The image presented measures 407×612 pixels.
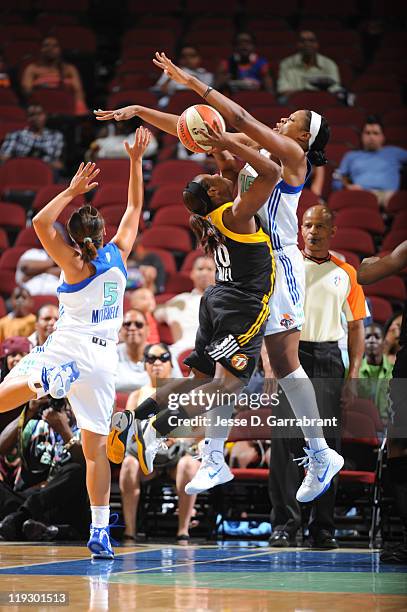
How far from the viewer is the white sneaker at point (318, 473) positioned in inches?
240

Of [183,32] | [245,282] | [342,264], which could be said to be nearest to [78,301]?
[245,282]

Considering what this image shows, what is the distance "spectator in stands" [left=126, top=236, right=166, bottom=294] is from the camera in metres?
10.7

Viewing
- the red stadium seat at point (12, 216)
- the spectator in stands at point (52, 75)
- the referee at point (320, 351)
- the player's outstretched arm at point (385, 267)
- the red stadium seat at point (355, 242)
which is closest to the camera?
the player's outstretched arm at point (385, 267)

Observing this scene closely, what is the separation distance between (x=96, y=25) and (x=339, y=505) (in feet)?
35.8

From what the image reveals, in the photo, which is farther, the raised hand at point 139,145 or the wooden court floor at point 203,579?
the raised hand at point 139,145

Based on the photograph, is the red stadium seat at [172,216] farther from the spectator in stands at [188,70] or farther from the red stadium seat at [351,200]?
the spectator in stands at [188,70]

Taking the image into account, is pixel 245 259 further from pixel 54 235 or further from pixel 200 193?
pixel 54 235

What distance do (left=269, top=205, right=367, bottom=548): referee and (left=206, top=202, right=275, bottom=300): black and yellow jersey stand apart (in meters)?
1.38

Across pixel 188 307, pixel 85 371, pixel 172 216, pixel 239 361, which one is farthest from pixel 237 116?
pixel 172 216

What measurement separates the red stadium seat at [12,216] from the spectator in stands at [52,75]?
2.76 metres

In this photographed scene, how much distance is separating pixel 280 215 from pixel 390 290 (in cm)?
453

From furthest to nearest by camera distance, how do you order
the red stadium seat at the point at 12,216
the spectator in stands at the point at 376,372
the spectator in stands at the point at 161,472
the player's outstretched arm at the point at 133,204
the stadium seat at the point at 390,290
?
the red stadium seat at the point at 12,216 < the stadium seat at the point at 390,290 < the spectator in stands at the point at 376,372 < the spectator in stands at the point at 161,472 < the player's outstretched arm at the point at 133,204

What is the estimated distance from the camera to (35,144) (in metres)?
13.3

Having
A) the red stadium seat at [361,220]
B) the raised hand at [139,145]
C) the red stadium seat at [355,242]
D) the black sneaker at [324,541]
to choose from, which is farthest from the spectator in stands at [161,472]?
the red stadium seat at [361,220]
